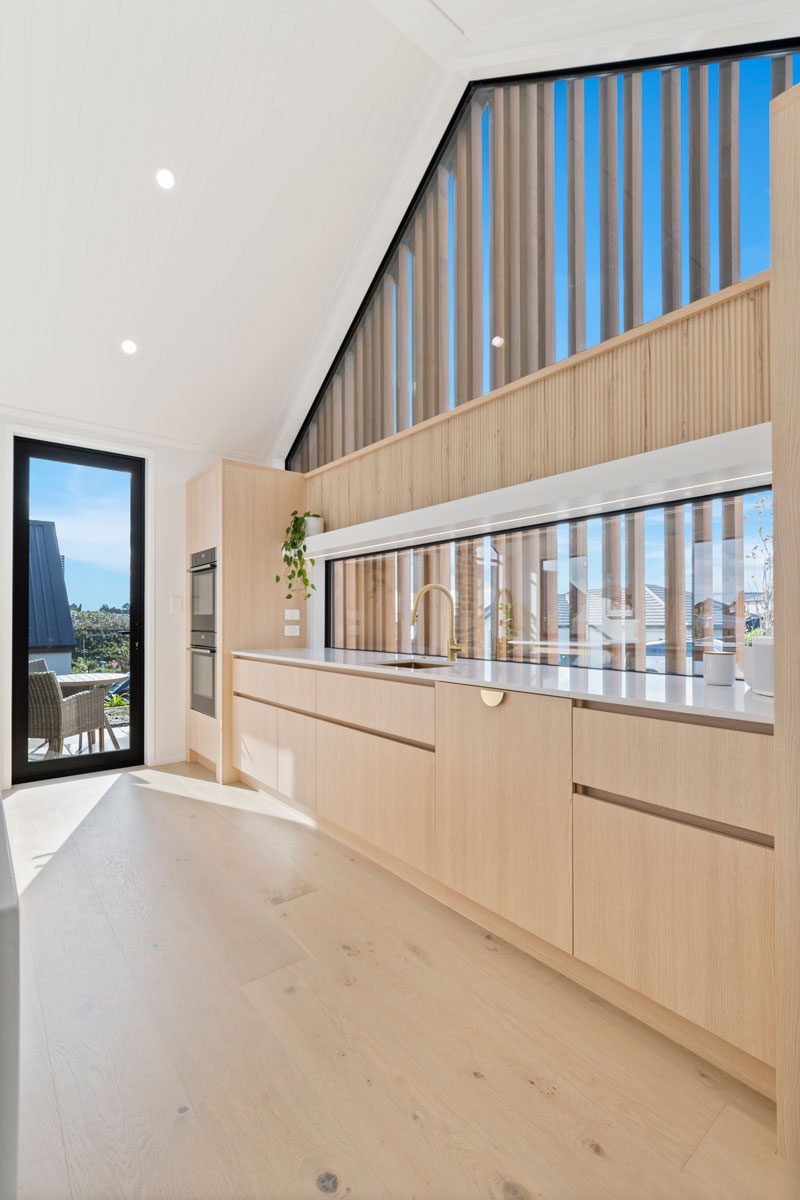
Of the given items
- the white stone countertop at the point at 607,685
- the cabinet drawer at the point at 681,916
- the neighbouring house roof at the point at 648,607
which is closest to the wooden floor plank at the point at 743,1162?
the cabinet drawer at the point at 681,916

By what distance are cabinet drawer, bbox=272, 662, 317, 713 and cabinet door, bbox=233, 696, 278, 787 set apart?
149 mm

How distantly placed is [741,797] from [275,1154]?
1.20m

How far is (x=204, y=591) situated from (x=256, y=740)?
1142 millimetres

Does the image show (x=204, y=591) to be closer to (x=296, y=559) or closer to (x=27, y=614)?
(x=296, y=559)

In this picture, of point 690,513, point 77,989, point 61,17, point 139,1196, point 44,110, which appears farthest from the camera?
point 44,110

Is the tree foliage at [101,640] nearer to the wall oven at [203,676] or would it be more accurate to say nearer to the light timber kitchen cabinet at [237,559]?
the wall oven at [203,676]

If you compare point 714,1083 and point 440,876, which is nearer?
point 714,1083

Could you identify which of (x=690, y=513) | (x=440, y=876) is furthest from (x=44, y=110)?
(x=440, y=876)

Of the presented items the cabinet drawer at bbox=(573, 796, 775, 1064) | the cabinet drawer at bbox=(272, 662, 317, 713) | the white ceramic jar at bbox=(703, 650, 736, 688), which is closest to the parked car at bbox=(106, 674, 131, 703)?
the cabinet drawer at bbox=(272, 662, 317, 713)

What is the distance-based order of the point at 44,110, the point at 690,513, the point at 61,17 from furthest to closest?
the point at 44,110
the point at 61,17
the point at 690,513

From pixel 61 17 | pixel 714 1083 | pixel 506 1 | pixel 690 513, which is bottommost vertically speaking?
pixel 714 1083

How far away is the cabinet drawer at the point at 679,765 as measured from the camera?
1230 mm

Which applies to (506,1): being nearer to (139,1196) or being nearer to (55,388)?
(55,388)

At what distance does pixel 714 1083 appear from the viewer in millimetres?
1313
